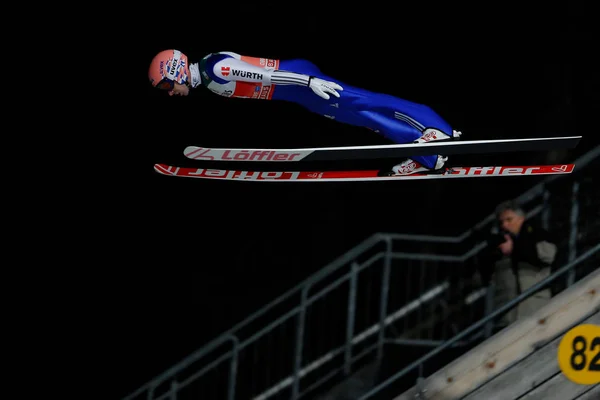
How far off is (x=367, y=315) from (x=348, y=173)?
6.06 feet

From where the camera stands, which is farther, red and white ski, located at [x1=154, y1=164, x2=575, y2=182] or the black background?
the black background

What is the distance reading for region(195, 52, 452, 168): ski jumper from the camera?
592cm

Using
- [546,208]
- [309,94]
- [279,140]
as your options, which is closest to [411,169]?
Result: [309,94]

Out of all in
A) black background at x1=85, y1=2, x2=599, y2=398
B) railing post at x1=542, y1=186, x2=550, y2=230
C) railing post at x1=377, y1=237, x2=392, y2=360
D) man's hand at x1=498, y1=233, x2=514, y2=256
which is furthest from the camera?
black background at x1=85, y1=2, x2=599, y2=398

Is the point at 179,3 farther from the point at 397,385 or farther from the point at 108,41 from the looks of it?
the point at 397,385

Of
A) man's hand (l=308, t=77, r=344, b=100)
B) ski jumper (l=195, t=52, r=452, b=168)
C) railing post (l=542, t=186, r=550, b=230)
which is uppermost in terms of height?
railing post (l=542, t=186, r=550, b=230)

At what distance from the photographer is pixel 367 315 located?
8391 millimetres

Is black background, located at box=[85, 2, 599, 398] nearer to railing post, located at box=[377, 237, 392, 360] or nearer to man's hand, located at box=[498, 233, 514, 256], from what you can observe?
railing post, located at box=[377, 237, 392, 360]

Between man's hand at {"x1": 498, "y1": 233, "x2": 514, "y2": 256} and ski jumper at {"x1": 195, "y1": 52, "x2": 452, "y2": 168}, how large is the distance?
3.37 ft

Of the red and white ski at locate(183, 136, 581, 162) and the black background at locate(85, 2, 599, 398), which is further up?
the black background at locate(85, 2, 599, 398)

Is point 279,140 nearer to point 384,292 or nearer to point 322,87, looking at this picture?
point 384,292

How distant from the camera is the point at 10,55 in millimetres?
8945

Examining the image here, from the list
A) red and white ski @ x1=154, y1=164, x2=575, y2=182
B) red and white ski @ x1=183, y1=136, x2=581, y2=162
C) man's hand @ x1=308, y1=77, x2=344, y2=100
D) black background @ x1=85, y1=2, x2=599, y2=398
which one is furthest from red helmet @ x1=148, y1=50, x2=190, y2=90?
black background @ x1=85, y1=2, x2=599, y2=398

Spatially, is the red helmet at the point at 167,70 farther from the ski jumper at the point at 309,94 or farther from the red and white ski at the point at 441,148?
the red and white ski at the point at 441,148
